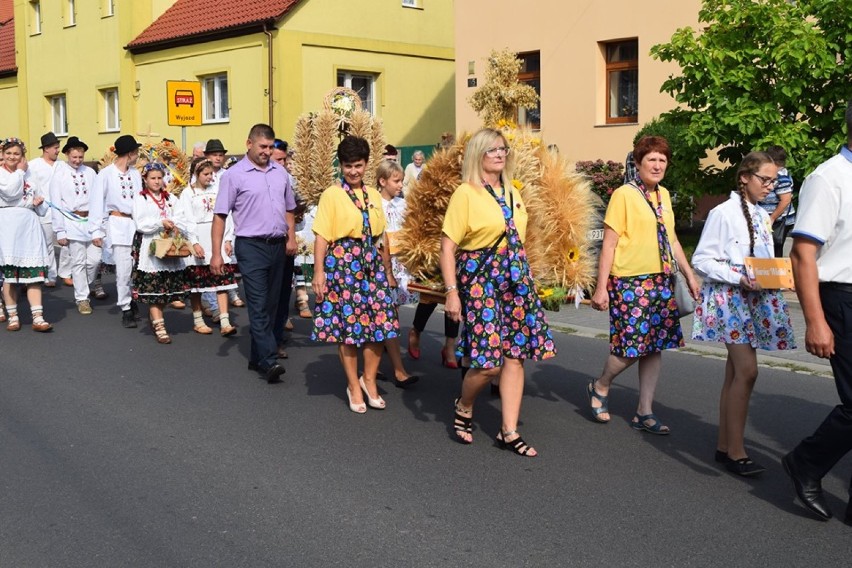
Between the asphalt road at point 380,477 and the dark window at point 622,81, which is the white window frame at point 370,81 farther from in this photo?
the asphalt road at point 380,477

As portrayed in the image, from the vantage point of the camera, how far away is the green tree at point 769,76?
1216cm

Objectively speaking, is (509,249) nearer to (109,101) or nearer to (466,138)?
(466,138)

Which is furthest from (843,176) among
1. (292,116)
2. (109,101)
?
(109,101)

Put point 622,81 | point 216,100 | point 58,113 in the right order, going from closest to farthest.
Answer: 1. point 622,81
2. point 216,100
3. point 58,113

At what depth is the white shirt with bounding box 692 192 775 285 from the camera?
5.71 m

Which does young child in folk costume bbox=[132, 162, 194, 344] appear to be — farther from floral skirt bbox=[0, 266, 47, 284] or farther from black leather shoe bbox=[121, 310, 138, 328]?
floral skirt bbox=[0, 266, 47, 284]

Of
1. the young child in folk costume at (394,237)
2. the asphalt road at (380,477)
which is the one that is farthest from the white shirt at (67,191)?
the young child in folk costume at (394,237)

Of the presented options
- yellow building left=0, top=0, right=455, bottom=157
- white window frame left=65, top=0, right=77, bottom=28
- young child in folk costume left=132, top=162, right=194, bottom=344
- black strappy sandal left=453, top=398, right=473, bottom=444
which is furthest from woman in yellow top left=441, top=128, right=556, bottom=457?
white window frame left=65, top=0, right=77, bottom=28

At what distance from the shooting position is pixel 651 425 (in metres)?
6.67

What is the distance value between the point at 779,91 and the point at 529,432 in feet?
24.6

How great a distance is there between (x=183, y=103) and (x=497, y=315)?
44.9ft

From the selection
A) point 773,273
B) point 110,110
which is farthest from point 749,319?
point 110,110

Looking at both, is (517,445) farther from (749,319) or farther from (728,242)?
(728,242)

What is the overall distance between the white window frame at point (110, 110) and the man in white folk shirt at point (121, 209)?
71.2ft
